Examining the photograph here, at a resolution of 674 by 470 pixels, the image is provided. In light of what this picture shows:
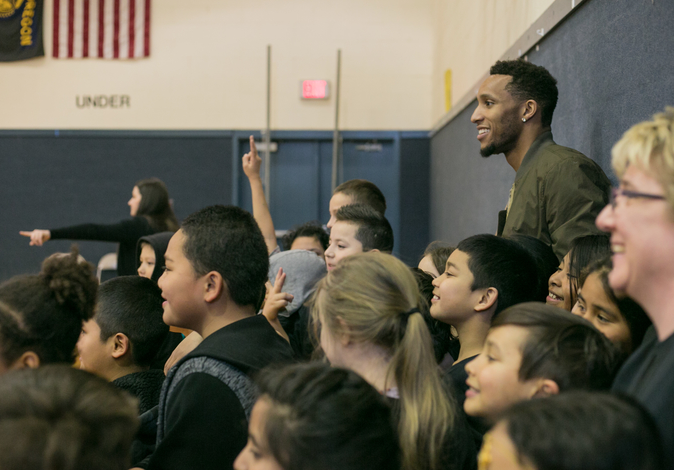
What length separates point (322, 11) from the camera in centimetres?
821

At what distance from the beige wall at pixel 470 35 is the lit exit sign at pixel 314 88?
1415 millimetres

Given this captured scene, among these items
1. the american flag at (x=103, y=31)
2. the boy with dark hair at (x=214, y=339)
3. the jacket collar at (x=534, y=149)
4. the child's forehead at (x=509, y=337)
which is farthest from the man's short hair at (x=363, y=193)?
the american flag at (x=103, y=31)

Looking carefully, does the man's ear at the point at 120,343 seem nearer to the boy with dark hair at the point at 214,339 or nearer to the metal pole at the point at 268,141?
the boy with dark hair at the point at 214,339

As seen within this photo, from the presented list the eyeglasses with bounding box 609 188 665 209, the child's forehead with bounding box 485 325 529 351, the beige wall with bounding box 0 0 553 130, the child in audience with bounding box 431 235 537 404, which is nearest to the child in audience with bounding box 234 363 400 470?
the child's forehead with bounding box 485 325 529 351

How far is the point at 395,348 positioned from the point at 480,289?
0.54m

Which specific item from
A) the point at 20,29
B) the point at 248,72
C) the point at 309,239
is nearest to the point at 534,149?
the point at 309,239

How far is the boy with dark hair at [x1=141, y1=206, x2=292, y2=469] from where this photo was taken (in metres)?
1.53

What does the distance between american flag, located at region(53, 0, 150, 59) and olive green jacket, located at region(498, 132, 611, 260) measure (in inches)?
270

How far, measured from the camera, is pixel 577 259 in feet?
6.28

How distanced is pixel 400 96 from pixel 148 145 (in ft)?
11.1

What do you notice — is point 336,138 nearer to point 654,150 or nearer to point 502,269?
point 502,269

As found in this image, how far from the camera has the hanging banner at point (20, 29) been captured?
796 cm

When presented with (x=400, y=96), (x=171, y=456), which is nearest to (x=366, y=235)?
(x=171, y=456)

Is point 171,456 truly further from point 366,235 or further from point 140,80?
point 140,80
